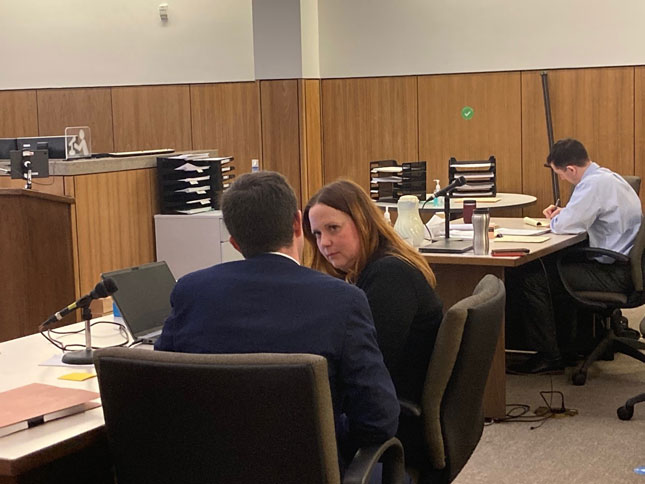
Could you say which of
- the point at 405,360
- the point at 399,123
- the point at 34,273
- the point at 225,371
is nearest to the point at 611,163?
the point at 399,123

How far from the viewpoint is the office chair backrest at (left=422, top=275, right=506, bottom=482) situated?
2.50 meters

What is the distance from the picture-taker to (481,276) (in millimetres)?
4609

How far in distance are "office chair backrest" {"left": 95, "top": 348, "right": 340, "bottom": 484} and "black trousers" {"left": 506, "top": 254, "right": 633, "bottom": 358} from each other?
11.7 ft

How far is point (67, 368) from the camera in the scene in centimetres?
264

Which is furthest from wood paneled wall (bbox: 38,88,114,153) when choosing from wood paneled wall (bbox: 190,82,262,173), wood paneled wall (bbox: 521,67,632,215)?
wood paneled wall (bbox: 521,67,632,215)

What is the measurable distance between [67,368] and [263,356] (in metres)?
1.08

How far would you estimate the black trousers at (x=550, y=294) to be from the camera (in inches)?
200

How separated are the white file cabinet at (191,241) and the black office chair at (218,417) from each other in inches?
163

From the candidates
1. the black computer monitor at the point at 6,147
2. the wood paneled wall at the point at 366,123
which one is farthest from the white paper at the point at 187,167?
the wood paneled wall at the point at 366,123

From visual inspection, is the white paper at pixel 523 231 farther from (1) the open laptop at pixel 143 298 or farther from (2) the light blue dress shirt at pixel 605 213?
(1) the open laptop at pixel 143 298

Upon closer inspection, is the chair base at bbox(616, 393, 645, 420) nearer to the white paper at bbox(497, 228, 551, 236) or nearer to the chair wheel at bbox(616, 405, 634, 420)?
the chair wheel at bbox(616, 405, 634, 420)

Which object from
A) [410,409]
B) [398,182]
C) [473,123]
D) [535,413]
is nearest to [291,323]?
[410,409]

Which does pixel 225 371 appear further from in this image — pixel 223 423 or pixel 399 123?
pixel 399 123

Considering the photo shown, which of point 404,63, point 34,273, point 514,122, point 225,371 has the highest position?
point 404,63
